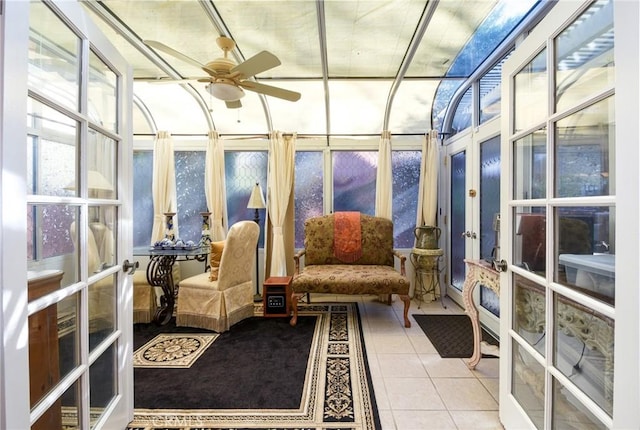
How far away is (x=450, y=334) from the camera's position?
276 cm

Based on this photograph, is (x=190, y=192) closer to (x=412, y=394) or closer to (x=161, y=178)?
(x=161, y=178)

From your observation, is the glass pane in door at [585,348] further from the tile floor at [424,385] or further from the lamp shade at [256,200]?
the lamp shade at [256,200]

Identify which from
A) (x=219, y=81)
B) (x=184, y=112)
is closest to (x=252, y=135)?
(x=184, y=112)

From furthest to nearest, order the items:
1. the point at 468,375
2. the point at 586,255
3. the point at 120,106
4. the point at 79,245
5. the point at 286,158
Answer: the point at 286,158 < the point at 468,375 < the point at 120,106 < the point at 79,245 < the point at 586,255

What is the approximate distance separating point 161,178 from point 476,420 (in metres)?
4.30

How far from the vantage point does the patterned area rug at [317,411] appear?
1616 millimetres

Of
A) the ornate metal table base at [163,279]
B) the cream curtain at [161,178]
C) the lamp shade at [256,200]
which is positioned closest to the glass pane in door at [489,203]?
the lamp shade at [256,200]

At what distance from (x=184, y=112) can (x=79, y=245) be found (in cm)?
339

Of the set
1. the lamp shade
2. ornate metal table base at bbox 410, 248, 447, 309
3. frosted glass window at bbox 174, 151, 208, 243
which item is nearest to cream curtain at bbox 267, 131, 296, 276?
the lamp shade

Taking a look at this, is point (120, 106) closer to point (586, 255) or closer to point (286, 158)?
point (586, 255)

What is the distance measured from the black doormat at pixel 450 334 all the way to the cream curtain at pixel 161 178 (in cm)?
362

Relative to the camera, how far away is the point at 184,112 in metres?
4.03

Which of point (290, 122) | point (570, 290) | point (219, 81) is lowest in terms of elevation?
point (570, 290)

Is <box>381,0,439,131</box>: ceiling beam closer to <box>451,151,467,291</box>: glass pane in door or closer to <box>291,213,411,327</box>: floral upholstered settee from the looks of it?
<box>451,151,467,291</box>: glass pane in door
